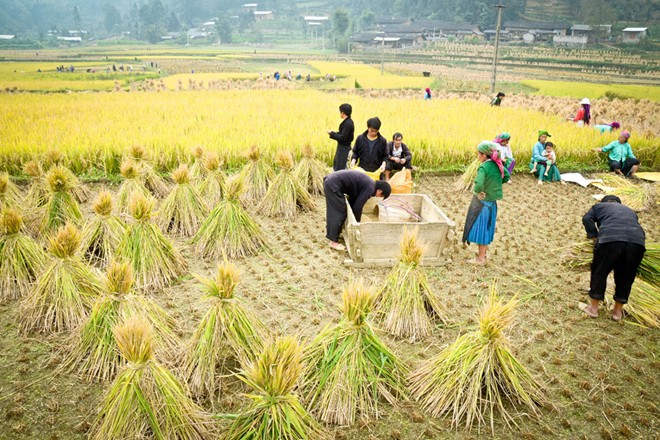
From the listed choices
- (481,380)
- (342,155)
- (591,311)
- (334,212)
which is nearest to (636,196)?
(591,311)

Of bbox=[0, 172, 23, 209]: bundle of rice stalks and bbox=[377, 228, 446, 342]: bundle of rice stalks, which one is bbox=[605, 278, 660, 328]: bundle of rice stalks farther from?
bbox=[0, 172, 23, 209]: bundle of rice stalks

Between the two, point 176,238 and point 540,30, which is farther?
point 540,30

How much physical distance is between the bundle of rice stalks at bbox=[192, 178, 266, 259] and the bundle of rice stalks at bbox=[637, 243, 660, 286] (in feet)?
13.5

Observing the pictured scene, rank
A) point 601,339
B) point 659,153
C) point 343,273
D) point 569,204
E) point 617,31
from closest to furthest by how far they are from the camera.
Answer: point 601,339
point 343,273
point 569,204
point 659,153
point 617,31

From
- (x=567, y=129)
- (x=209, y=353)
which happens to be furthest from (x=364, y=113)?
(x=209, y=353)

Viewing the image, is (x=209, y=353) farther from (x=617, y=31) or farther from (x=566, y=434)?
(x=617, y=31)

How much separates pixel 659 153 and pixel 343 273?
8.76m

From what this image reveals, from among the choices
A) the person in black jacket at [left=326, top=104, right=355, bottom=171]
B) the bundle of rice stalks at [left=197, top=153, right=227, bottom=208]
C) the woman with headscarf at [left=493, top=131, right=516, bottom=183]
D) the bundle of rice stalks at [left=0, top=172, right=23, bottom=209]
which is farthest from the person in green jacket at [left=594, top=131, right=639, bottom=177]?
the bundle of rice stalks at [left=0, top=172, right=23, bottom=209]

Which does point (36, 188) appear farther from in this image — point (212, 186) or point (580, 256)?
point (580, 256)

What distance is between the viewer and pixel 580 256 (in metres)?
4.57

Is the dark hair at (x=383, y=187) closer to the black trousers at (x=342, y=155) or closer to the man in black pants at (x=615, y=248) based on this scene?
the black trousers at (x=342, y=155)

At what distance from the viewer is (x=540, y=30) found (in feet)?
162

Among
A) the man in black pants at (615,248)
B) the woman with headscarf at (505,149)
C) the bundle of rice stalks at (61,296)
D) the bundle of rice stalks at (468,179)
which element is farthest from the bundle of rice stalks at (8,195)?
the bundle of rice stalks at (468,179)

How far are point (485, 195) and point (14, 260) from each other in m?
4.68
